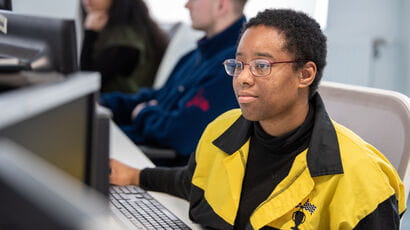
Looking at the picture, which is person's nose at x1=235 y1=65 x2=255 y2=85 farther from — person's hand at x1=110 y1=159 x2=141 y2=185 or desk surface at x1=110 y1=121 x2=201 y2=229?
person's hand at x1=110 y1=159 x2=141 y2=185

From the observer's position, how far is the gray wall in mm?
3967

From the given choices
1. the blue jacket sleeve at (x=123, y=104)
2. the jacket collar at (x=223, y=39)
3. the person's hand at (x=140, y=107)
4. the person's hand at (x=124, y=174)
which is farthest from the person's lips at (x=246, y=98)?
the blue jacket sleeve at (x=123, y=104)

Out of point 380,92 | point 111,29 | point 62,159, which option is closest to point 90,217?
point 62,159

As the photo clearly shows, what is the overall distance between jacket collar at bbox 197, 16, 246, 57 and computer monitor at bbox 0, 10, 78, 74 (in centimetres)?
147

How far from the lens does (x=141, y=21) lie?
3.27 m

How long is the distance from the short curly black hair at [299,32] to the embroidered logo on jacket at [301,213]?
0.28 metres

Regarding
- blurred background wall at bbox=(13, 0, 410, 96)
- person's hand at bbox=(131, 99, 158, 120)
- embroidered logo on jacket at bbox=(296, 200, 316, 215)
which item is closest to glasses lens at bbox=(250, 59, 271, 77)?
embroidered logo on jacket at bbox=(296, 200, 316, 215)

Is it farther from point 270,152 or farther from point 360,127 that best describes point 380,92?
point 270,152

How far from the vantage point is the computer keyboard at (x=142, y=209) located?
3.96ft

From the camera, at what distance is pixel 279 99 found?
1196 millimetres

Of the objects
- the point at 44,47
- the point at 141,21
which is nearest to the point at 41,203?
the point at 44,47

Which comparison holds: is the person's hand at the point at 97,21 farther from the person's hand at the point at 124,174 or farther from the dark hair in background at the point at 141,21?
the person's hand at the point at 124,174

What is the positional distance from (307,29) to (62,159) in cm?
73

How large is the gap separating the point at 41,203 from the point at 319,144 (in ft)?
2.81
